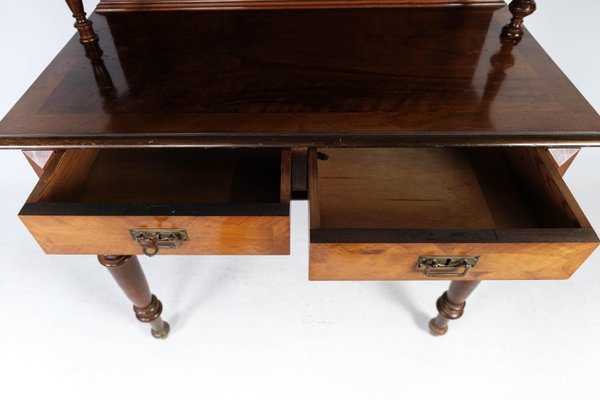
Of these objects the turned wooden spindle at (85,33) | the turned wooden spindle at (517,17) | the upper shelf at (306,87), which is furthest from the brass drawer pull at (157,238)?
the turned wooden spindle at (517,17)

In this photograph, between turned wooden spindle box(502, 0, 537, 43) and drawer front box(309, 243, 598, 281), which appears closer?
drawer front box(309, 243, 598, 281)

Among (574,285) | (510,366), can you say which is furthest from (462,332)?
(574,285)

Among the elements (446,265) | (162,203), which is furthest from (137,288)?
(446,265)

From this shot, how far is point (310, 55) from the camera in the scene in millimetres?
689

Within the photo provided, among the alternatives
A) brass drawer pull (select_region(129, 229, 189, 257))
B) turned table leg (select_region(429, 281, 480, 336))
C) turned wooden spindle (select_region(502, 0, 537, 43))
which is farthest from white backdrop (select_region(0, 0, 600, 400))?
brass drawer pull (select_region(129, 229, 189, 257))

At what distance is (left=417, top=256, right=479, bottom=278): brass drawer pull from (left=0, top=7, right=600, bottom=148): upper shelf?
0.50 feet

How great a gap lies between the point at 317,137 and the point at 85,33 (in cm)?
45

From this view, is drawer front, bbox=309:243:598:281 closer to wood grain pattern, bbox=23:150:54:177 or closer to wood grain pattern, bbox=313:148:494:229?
wood grain pattern, bbox=313:148:494:229

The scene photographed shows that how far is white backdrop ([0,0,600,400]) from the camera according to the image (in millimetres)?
939

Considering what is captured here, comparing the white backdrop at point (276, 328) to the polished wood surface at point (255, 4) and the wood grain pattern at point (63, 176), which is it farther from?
the wood grain pattern at point (63, 176)

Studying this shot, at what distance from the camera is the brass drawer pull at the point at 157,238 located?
60cm

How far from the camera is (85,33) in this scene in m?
0.71

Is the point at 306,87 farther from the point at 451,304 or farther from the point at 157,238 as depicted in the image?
the point at 451,304

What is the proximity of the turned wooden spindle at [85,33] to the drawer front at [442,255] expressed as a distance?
1.58ft
